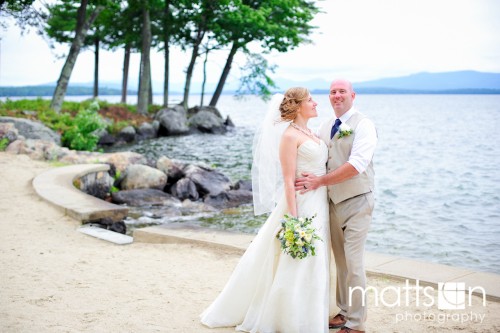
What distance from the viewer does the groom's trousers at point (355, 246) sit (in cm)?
497

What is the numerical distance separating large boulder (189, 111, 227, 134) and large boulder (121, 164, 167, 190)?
19525 mm

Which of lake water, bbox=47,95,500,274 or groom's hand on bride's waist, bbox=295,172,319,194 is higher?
groom's hand on bride's waist, bbox=295,172,319,194

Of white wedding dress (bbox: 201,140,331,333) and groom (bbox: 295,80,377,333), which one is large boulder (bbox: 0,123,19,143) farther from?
groom (bbox: 295,80,377,333)

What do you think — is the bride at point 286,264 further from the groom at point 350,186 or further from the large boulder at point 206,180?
the large boulder at point 206,180

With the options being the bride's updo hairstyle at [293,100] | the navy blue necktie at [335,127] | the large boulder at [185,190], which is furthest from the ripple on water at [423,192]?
the bride's updo hairstyle at [293,100]

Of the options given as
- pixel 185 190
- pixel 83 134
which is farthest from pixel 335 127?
pixel 83 134

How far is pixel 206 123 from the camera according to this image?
3559 centimetres

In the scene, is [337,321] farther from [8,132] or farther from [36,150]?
[8,132]

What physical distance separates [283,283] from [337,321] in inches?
28.1

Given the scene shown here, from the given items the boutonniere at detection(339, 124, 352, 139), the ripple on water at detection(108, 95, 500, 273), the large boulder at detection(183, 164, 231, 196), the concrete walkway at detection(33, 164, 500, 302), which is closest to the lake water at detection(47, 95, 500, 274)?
the ripple on water at detection(108, 95, 500, 273)

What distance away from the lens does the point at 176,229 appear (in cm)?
902

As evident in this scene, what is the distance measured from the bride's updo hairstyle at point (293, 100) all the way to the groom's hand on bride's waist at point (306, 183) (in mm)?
532

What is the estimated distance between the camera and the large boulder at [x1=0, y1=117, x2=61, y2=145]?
20000mm

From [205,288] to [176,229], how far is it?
8.29 feet
